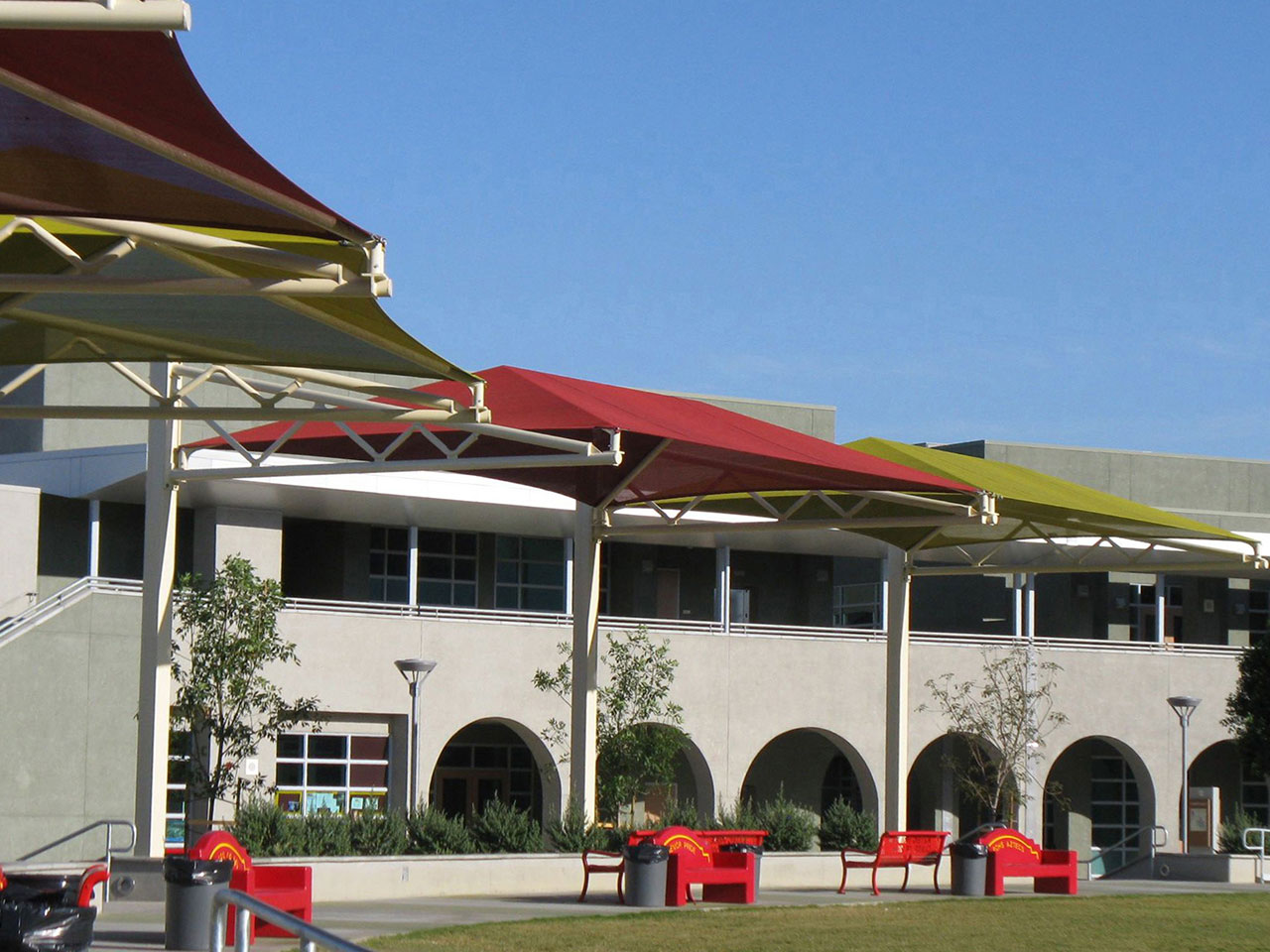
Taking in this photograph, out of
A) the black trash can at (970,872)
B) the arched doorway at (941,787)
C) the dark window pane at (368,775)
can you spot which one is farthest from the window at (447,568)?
the black trash can at (970,872)

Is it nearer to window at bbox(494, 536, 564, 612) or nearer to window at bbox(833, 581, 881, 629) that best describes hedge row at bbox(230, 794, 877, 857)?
window at bbox(494, 536, 564, 612)

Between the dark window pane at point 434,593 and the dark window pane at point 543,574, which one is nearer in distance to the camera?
the dark window pane at point 434,593

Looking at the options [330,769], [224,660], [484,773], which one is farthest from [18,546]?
[484,773]

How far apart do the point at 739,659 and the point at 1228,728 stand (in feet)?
37.5

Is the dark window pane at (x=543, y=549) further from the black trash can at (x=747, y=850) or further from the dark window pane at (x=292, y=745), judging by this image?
the black trash can at (x=747, y=850)

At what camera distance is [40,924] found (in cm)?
1214

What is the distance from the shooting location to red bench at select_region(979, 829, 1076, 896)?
76.6ft

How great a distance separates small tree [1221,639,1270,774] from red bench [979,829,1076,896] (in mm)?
11235

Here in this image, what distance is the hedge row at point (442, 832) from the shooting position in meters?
21.7

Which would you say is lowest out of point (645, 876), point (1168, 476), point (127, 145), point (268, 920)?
point (645, 876)

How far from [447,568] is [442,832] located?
1586 centimetres

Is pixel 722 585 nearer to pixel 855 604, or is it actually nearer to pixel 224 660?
pixel 855 604

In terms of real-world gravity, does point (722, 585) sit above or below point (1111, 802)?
above

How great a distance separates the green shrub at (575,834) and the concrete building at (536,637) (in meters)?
6.63
